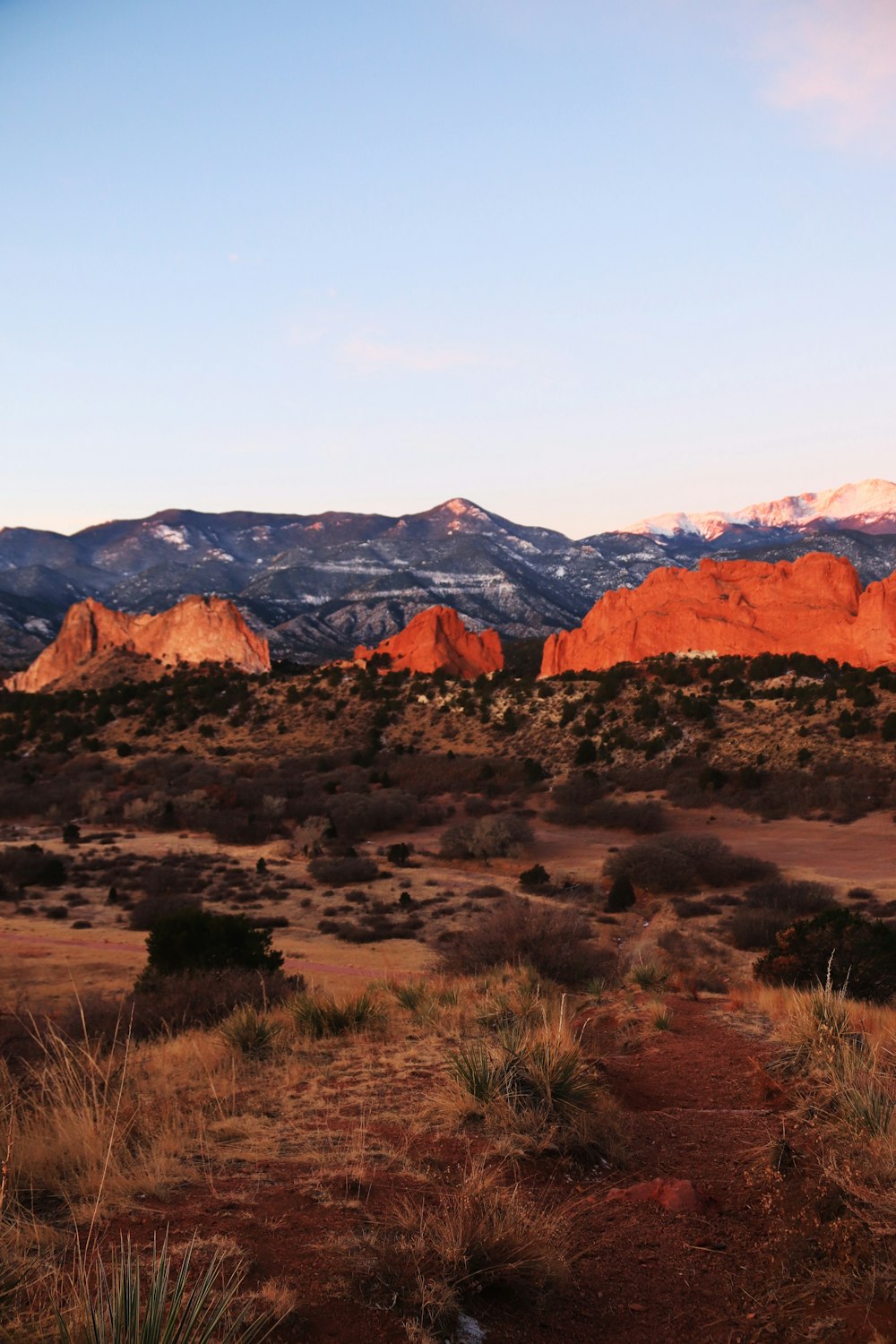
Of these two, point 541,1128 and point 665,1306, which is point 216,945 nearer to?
point 541,1128

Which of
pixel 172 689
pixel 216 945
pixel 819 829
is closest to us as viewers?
pixel 216 945

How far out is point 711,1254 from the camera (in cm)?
428

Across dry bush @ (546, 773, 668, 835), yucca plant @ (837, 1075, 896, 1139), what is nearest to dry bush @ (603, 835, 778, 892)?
dry bush @ (546, 773, 668, 835)

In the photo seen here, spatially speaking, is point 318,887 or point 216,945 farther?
point 318,887

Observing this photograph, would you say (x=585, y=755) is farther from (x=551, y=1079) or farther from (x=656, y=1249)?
(x=656, y=1249)

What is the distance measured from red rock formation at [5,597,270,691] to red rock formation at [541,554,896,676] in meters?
33.6

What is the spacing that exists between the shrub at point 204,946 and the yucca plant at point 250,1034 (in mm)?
5078

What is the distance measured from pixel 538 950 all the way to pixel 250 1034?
7.10 m

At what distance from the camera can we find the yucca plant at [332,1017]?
9719 millimetres

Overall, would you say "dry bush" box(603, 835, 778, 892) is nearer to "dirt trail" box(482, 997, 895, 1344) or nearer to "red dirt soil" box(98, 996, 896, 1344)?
"dirt trail" box(482, 997, 895, 1344)

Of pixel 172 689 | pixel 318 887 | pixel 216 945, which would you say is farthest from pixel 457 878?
pixel 172 689

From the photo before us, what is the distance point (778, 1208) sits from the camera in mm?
4637

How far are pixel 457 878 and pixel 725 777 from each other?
20.3 meters

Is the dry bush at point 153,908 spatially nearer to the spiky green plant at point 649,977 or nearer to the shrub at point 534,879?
the shrub at point 534,879
